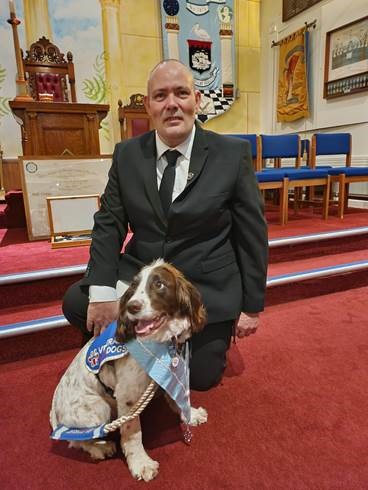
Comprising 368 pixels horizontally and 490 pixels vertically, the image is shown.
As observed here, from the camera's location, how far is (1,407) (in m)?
1.55

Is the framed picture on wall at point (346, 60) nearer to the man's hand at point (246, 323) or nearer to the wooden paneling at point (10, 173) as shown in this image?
the man's hand at point (246, 323)

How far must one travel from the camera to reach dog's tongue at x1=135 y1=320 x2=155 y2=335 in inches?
40.8

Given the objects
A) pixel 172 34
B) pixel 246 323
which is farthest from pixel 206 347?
pixel 172 34

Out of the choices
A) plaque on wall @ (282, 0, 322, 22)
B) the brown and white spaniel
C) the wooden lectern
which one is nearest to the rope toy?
the brown and white spaniel

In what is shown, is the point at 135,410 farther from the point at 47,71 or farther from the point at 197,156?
the point at 47,71

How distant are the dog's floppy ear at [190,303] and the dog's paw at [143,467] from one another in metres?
0.51

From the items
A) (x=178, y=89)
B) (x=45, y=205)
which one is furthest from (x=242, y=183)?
(x=45, y=205)

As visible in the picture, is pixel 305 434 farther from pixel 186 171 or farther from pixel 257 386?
pixel 186 171

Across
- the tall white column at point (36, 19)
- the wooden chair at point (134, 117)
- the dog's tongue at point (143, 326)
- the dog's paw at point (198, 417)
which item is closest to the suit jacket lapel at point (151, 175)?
the dog's tongue at point (143, 326)

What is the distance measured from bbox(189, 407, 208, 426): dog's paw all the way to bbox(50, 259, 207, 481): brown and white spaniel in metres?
0.26

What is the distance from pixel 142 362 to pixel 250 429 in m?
0.64

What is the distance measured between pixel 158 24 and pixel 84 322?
669 cm

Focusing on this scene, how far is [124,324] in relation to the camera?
1056 millimetres

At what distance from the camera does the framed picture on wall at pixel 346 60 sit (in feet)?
16.6
